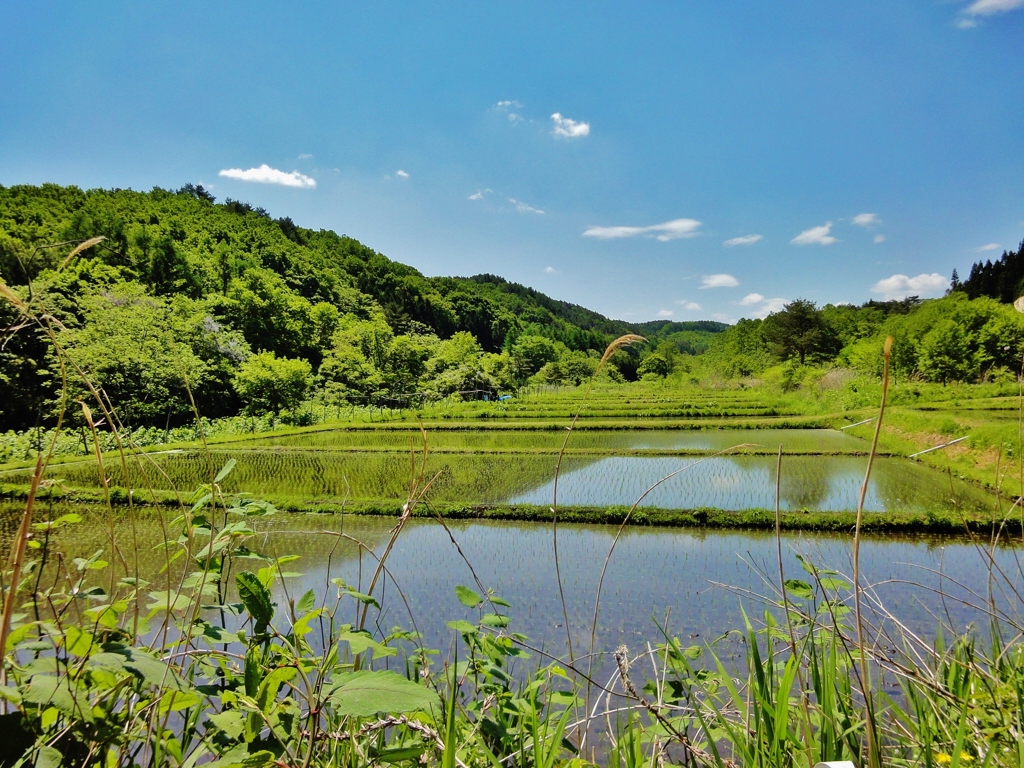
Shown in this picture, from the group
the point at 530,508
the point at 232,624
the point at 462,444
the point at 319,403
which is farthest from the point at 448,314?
the point at 232,624

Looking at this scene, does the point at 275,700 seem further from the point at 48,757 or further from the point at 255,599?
the point at 48,757

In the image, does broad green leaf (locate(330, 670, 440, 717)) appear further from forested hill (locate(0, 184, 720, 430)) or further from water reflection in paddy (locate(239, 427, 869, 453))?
water reflection in paddy (locate(239, 427, 869, 453))

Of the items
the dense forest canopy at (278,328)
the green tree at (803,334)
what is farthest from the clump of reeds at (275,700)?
the green tree at (803,334)

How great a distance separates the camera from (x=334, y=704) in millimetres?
843

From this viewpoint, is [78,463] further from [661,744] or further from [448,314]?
[448,314]

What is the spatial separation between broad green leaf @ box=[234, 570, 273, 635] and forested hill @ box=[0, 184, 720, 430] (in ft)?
1.41

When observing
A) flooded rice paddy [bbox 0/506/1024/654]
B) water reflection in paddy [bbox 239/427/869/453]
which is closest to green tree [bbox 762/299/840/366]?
water reflection in paddy [bbox 239/427/869/453]

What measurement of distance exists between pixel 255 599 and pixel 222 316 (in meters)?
50.0

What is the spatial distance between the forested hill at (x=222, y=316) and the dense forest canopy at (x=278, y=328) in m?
0.12

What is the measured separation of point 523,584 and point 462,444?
37.8 ft

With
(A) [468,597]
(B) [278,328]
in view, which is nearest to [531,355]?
Answer: (B) [278,328]

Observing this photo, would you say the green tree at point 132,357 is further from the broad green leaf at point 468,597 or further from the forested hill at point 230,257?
the broad green leaf at point 468,597

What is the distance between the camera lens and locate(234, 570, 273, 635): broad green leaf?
40.8 inches

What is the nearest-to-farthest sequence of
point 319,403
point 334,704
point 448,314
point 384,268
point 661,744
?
point 334,704 → point 661,744 → point 319,403 → point 448,314 → point 384,268
